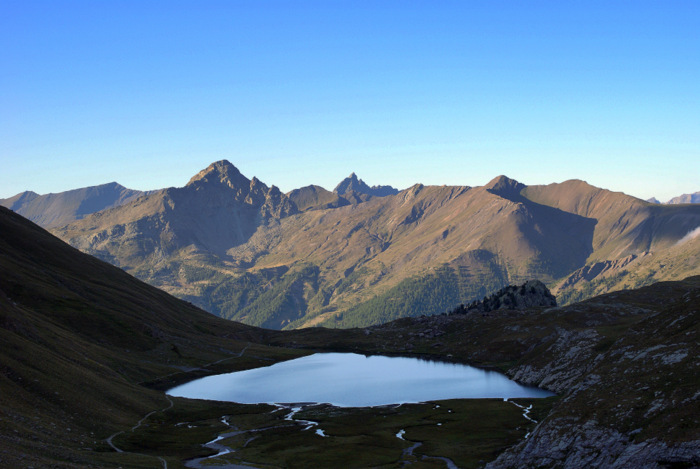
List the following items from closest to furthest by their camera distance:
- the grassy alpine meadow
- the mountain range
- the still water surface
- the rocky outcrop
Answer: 1. the rocky outcrop
2. the mountain range
3. the grassy alpine meadow
4. the still water surface

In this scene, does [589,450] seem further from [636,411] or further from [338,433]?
[338,433]

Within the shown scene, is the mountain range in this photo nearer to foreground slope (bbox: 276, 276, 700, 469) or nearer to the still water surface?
foreground slope (bbox: 276, 276, 700, 469)

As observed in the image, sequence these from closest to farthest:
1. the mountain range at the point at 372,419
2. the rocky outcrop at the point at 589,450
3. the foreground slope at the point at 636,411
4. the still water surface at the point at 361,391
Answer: the rocky outcrop at the point at 589,450, the foreground slope at the point at 636,411, the mountain range at the point at 372,419, the still water surface at the point at 361,391

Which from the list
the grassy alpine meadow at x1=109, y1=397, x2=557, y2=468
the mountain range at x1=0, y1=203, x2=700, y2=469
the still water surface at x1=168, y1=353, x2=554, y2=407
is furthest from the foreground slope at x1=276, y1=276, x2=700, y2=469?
the still water surface at x1=168, y1=353, x2=554, y2=407

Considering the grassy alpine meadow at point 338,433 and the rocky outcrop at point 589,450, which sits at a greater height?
the rocky outcrop at point 589,450

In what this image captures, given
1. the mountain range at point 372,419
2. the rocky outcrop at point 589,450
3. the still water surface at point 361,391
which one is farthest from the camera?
the still water surface at point 361,391

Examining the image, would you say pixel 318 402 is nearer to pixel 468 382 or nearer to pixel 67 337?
pixel 468 382

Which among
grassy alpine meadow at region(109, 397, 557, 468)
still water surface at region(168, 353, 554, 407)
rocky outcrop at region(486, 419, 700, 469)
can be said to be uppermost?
rocky outcrop at region(486, 419, 700, 469)

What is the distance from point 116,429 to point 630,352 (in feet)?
317

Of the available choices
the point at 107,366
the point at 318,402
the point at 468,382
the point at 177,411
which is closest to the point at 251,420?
the point at 177,411

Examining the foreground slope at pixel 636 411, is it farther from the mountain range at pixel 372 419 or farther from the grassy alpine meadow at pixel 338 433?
the grassy alpine meadow at pixel 338 433

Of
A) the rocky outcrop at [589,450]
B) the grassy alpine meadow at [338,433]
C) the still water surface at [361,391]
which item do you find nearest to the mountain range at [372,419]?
the rocky outcrop at [589,450]

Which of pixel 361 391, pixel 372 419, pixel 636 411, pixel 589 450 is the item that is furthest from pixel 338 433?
pixel 636 411

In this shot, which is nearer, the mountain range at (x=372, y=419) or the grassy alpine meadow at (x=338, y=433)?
the mountain range at (x=372, y=419)
